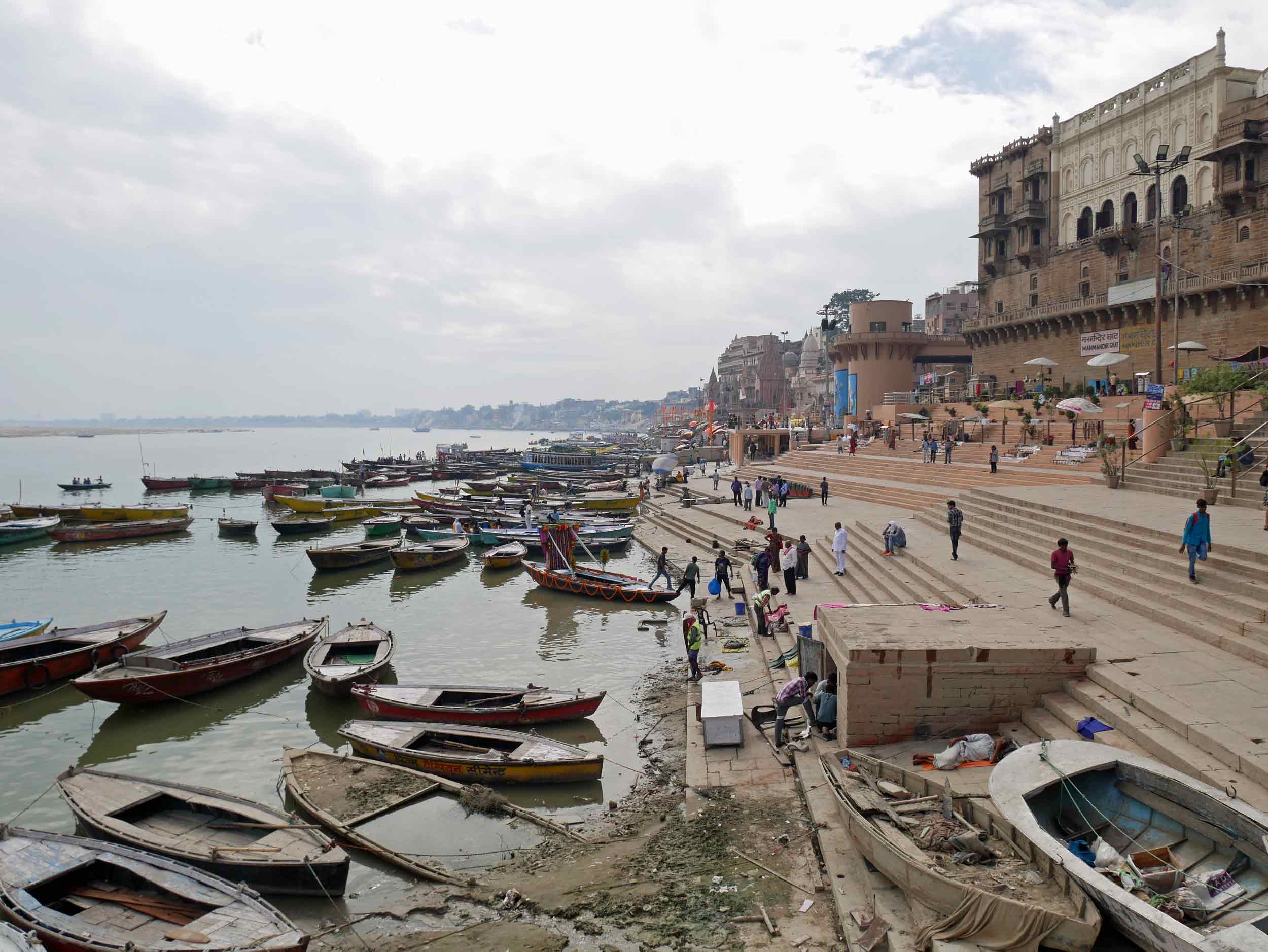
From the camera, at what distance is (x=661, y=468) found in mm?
62812

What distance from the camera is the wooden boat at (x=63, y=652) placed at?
52.1 ft

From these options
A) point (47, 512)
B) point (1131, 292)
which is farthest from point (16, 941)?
point (47, 512)

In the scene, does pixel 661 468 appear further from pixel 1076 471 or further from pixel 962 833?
pixel 962 833

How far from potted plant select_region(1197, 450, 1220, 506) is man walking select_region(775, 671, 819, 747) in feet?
31.1

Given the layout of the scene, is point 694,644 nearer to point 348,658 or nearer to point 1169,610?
point 1169,610

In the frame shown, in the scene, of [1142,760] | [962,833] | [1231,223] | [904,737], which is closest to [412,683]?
[904,737]

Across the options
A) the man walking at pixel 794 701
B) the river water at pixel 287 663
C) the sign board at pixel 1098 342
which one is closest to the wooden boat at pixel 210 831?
the river water at pixel 287 663

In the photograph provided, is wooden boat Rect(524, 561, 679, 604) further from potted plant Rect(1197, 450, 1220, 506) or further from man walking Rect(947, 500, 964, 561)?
potted plant Rect(1197, 450, 1220, 506)

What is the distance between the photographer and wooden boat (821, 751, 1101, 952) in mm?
5266

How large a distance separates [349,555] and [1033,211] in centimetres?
4296

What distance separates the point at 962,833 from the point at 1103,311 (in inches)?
1536

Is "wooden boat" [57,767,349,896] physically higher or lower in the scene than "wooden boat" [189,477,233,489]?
lower

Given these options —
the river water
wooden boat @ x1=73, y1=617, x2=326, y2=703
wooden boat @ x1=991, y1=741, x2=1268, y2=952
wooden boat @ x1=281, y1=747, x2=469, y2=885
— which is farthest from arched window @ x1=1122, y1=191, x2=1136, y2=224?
wooden boat @ x1=281, y1=747, x2=469, y2=885

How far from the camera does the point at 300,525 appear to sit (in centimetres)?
3928
